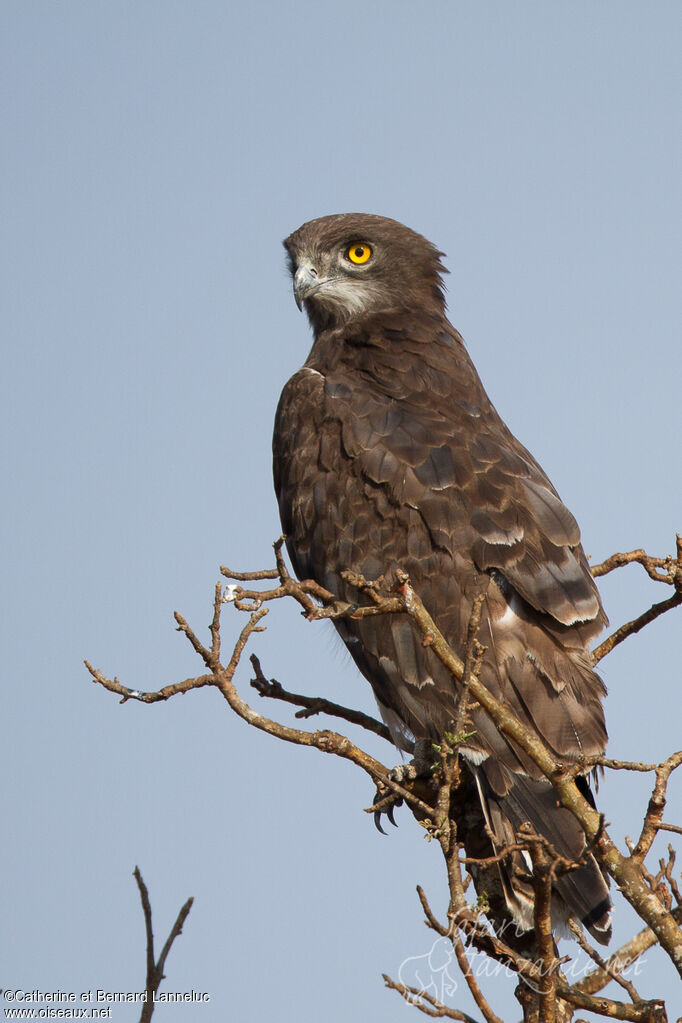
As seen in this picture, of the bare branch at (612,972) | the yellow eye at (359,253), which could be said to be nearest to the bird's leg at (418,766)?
the bare branch at (612,972)

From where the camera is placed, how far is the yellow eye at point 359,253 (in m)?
8.52

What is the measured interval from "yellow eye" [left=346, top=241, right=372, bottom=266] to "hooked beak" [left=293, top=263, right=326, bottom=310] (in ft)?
0.94

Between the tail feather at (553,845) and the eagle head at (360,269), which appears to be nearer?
the tail feather at (553,845)

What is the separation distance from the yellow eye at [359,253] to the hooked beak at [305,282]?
0.29 meters

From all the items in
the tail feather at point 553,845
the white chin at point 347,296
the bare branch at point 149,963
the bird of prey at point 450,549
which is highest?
the white chin at point 347,296

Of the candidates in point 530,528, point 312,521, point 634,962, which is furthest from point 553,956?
point 312,521

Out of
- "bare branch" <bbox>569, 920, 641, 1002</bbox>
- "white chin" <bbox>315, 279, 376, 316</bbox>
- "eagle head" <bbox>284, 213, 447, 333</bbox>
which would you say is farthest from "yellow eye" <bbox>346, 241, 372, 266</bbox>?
"bare branch" <bbox>569, 920, 641, 1002</bbox>

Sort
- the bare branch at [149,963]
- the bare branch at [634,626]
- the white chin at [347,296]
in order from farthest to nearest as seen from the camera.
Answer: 1. the white chin at [347,296]
2. the bare branch at [634,626]
3. the bare branch at [149,963]

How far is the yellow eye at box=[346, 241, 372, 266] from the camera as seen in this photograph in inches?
336

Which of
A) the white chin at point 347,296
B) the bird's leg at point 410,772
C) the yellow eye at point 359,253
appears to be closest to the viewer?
the bird's leg at point 410,772

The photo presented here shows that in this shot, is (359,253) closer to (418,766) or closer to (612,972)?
(418,766)

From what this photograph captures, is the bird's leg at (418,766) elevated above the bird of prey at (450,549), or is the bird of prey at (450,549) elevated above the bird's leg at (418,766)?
the bird of prey at (450,549)

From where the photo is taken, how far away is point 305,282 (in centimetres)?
841

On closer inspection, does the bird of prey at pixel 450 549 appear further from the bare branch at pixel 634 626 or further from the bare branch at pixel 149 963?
the bare branch at pixel 149 963
